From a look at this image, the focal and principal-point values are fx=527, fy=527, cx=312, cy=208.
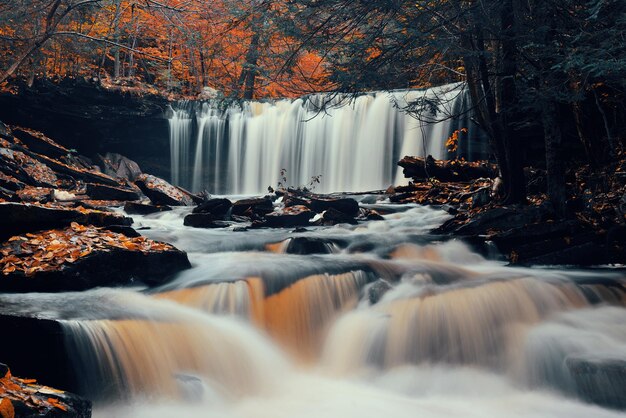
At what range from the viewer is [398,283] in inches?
274

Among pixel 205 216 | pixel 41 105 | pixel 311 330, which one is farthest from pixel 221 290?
pixel 41 105

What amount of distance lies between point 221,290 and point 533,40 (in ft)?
17.5

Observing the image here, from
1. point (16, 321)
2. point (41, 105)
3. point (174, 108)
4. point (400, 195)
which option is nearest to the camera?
point (16, 321)

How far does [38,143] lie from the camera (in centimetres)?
1997

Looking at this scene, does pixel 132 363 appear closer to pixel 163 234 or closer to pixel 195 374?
pixel 195 374

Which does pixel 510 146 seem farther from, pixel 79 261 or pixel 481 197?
pixel 79 261

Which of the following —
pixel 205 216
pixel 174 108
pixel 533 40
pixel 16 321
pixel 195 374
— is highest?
pixel 174 108

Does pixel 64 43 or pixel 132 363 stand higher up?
pixel 64 43

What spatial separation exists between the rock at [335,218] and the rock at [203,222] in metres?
2.23

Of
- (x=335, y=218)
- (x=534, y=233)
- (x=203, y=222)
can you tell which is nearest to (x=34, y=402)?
(x=534, y=233)

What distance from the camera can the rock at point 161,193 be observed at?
15555 mm

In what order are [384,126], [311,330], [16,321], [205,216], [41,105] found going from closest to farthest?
1. [16,321]
2. [311,330]
3. [205,216]
4. [384,126]
5. [41,105]

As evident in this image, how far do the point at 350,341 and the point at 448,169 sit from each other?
371 inches

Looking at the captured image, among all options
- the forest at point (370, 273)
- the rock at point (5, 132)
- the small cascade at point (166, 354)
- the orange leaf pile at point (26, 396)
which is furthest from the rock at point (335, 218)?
the rock at point (5, 132)
